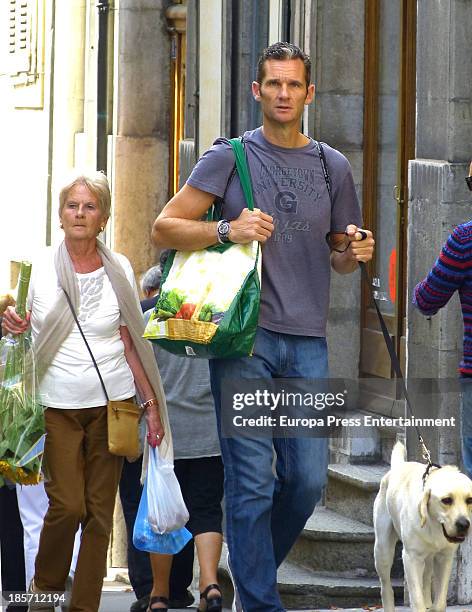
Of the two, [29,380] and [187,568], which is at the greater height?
[29,380]

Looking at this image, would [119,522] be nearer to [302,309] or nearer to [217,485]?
[217,485]

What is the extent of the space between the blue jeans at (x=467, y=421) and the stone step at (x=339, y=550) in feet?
7.65

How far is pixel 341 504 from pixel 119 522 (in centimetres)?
679

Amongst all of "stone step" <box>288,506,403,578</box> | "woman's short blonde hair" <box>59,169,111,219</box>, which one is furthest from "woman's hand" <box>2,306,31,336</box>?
"stone step" <box>288,506,403,578</box>

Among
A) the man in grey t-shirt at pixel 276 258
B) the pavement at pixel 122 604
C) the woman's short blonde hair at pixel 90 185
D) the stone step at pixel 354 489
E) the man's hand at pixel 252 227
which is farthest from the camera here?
the stone step at pixel 354 489

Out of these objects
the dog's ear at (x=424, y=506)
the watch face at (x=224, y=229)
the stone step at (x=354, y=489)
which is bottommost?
the stone step at (x=354, y=489)

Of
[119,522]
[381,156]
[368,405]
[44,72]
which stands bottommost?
[119,522]

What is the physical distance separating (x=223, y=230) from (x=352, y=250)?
0.50 metres

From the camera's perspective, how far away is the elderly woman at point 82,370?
7.20 meters

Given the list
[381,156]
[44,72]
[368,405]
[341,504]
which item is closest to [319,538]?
[341,504]

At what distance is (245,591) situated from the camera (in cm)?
640

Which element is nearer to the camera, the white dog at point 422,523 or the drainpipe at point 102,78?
the white dog at point 422,523

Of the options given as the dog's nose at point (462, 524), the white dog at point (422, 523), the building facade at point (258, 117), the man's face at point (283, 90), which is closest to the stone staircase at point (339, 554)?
the building facade at point (258, 117)

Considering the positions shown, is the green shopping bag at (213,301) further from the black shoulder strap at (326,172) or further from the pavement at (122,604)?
the pavement at (122,604)
